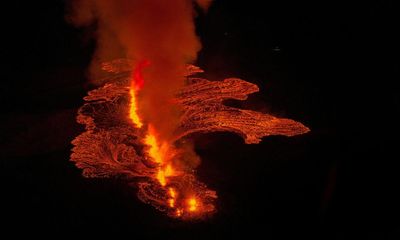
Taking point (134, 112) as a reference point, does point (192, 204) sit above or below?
below

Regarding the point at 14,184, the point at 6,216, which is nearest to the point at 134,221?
the point at 6,216

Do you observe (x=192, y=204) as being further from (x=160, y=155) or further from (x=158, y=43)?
(x=158, y=43)

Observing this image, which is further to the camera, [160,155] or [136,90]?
[136,90]

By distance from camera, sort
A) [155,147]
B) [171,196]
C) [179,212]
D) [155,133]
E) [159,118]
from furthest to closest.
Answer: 1. [159,118]
2. [155,133]
3. [155,147]
4. [171,196]
5. [179,212]

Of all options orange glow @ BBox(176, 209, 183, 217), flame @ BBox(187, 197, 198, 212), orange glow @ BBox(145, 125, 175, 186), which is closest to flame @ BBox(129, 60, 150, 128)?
orange glow @ BBox(145, 125, 175, 186)

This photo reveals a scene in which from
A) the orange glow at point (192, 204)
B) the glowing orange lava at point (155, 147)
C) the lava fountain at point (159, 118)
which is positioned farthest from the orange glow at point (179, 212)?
the glowing orange lava at point (155, 147)

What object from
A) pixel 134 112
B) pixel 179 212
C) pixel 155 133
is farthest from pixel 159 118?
pixel 179 212

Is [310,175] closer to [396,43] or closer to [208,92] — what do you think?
[208,92]

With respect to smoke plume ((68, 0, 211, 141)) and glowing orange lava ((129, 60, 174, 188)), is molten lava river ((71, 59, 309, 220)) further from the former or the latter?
smoke plume ((68, 0, 211, 141))
